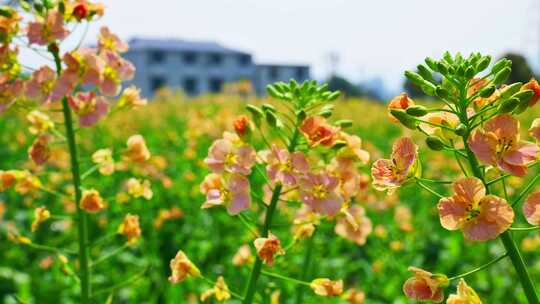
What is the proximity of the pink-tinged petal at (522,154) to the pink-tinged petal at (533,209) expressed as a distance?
71 mm

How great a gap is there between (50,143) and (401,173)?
1.22 m

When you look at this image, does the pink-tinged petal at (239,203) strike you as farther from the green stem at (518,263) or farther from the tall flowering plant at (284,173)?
the green stem at (518,263)

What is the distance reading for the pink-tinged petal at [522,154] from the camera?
1160mm

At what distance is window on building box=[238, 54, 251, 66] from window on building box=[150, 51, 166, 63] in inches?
316

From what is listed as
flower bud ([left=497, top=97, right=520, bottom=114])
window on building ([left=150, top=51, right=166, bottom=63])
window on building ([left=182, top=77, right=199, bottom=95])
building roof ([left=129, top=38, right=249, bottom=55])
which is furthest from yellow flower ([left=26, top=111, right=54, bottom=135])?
window on building ([left=182, top=77, right=199, bottom=95])

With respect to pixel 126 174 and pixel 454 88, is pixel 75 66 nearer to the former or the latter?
pixel 454 88

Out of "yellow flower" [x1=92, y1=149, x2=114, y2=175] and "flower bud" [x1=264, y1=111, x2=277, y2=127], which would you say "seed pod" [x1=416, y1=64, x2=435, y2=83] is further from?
"yellow flower" [x1=92, y1=149, x2=114, y2=175]

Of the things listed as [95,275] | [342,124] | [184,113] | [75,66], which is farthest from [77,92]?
[184,113]

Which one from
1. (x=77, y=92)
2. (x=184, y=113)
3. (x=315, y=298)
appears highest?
(x=77, y=92)

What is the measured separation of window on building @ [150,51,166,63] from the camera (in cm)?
5688

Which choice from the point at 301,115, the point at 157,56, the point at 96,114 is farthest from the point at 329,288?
the point at 157,56

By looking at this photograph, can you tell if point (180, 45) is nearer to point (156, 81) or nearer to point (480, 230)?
point (156, 81)

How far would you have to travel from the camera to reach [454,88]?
1.26 m

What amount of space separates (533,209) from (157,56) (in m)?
57.9
